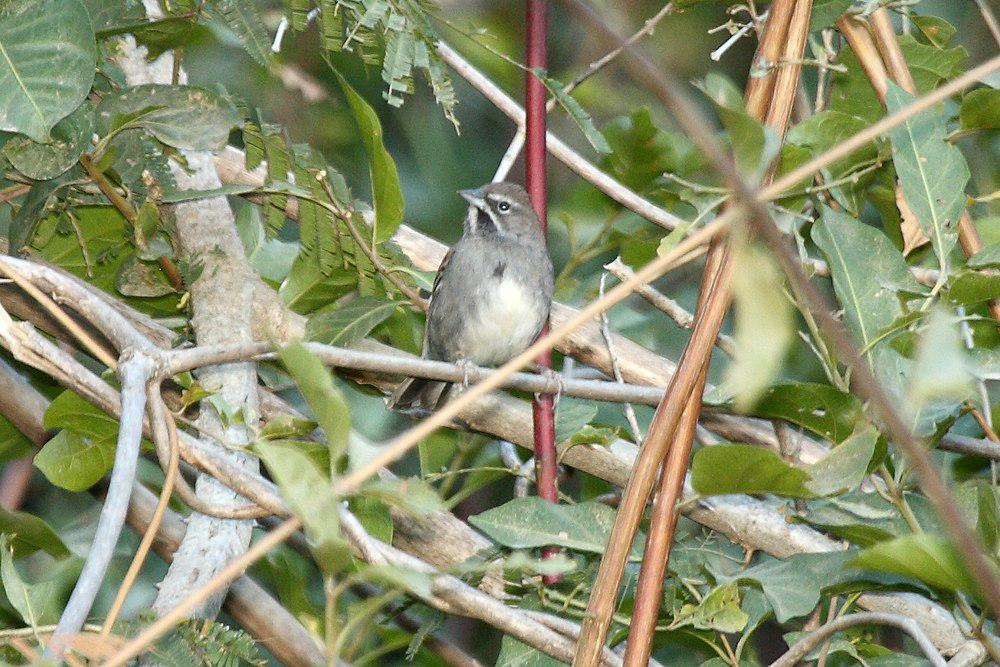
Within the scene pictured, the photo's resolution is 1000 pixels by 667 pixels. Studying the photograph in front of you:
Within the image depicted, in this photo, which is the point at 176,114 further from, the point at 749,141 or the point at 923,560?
the point at 923,560

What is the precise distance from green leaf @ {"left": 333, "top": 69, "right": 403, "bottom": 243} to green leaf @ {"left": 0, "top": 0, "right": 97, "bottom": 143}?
58 centimetres

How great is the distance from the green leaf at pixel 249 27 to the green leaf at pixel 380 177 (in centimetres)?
23

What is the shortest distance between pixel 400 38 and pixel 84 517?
2.26 metres

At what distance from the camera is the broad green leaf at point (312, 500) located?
1053 millimetres

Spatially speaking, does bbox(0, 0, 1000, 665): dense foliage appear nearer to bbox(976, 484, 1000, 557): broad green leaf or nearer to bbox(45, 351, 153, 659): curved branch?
bbox(976, 484, 1000, 557): broad green leaf

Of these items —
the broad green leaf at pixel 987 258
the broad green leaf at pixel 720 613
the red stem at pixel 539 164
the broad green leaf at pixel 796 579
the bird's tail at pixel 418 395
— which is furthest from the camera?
the bird's tail at pixel 418 395

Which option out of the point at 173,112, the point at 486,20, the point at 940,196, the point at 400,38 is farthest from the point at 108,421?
the point at 486,20

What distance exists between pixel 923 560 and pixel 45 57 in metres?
1.90

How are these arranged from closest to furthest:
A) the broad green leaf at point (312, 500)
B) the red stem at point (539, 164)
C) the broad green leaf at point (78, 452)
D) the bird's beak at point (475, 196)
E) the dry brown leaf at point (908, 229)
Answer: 1. the broad green leaf at point (312, 500)
2. the broad green leaf at point (78, 452)
3. the red stem at point (539, 164)
4. the dry brown leaf at point (908, 229)
5. the bird's beak at point (475, 196)

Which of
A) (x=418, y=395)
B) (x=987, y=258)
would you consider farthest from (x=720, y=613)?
(x=418, y=395)

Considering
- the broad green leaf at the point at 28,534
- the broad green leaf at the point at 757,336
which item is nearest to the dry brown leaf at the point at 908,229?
the broad green leaf at the point at 757,336

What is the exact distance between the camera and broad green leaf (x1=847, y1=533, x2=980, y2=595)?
166 centimetres

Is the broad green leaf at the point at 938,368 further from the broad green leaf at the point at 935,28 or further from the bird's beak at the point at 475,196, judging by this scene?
the bird's beak at the point at 475,196

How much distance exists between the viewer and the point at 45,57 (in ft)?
7.49
